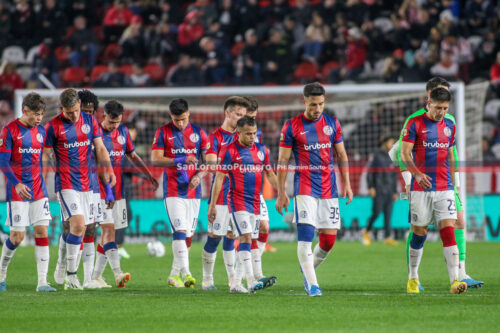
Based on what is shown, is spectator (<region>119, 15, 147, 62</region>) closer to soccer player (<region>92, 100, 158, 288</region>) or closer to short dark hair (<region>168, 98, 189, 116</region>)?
soccer player (<region>92, 100, 158, 288</region>)

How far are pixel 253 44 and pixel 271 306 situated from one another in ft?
52.1

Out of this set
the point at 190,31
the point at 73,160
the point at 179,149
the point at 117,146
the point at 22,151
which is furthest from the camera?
the point at 190,31

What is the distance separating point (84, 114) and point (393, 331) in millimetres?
5103

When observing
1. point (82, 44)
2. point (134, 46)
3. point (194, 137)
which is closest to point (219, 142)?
point (194, 137)

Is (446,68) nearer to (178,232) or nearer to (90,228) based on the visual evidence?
(178,232)

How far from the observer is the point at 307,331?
6777mm

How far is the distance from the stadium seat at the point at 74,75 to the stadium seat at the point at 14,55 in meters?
2.25

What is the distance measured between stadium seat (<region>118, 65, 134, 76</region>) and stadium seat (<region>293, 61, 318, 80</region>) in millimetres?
4708

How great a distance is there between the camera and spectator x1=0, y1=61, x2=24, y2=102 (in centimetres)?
2356

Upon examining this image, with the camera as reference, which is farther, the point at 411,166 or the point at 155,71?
the point at 155,71

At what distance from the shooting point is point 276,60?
2311 cm

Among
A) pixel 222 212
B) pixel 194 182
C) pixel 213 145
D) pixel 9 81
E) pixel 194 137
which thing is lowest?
pixel 222 212

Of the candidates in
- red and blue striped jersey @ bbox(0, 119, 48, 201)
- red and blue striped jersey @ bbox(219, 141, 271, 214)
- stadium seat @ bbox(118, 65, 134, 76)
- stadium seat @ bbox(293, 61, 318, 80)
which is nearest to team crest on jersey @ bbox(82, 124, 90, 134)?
red and blue striped jersey @ bbox(0, 119, 48, 201)

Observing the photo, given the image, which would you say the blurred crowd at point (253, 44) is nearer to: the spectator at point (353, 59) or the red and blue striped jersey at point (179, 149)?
the spectator at point (353, 59)
